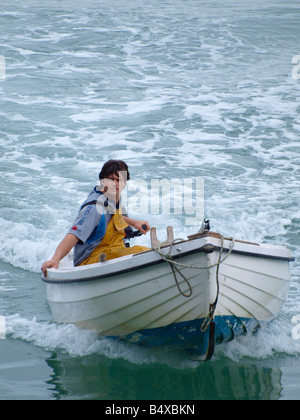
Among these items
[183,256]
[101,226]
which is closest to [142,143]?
[101,226]

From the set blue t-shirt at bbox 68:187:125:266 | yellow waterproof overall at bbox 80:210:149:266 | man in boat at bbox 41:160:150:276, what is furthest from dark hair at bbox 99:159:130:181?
yellow waterproof overall at bbox 80:210:149:266

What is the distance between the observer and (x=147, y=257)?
15.4ft

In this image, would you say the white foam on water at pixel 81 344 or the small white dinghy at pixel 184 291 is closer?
the small white dinghy at pixel 184 291

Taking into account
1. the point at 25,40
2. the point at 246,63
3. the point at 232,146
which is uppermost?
the point at 25,40

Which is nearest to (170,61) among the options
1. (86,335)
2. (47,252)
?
(47,252)

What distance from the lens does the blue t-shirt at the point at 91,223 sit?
509cm

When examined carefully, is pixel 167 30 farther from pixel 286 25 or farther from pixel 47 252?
pixel 47 252

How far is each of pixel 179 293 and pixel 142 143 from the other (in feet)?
23.7

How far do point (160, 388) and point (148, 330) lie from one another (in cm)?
46

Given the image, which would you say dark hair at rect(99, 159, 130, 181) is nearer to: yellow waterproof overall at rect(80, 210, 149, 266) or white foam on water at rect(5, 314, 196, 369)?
yellow waterproof overall at rect(80, 210, 149, 266)

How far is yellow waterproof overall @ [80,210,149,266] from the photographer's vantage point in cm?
532

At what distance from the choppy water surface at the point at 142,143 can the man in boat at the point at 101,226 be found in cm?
72

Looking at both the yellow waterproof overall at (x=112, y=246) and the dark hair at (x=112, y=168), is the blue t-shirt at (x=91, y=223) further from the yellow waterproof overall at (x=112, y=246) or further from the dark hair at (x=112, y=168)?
the dark hair at (x=112, y=168)

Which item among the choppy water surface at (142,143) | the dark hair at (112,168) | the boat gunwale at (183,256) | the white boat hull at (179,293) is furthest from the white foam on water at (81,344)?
the dark hair at (112,168)
